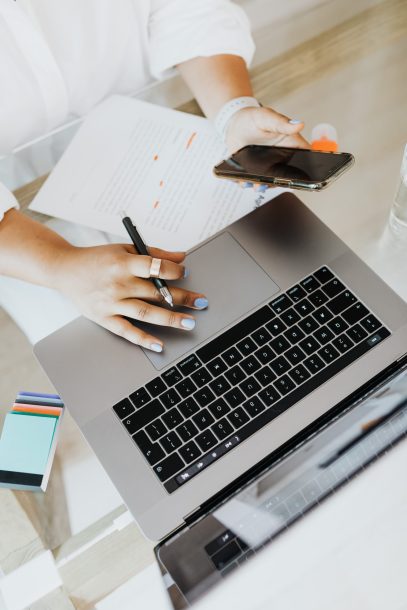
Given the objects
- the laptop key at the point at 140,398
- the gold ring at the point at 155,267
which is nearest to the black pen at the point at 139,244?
the gold ring at the point at 155,267

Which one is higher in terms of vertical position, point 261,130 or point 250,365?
point 261,130

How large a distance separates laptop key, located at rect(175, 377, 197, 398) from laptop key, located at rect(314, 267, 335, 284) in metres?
0.19

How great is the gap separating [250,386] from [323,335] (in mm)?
101

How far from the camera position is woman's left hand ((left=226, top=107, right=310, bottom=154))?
0.68 meters

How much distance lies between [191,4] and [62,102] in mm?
245

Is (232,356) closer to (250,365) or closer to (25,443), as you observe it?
(250,365)

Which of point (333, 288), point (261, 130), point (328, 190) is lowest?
point (333, 288)

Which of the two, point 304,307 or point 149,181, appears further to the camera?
point 149,181

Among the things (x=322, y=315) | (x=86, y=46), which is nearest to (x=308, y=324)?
(x=322, y=315)

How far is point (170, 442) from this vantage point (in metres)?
0.54

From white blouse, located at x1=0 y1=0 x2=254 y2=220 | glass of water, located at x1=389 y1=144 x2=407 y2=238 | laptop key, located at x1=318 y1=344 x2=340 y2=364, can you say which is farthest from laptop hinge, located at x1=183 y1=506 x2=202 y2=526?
white blouse, located at x1=0 y1=0 x2=254 y2=220

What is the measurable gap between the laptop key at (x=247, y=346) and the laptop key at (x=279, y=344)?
0.07 feet

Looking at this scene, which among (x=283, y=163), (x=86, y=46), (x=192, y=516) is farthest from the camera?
(x=86, y=46)

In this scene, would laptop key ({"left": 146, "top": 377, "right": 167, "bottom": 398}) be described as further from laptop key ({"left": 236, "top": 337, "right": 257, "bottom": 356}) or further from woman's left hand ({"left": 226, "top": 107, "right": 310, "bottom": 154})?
woman's left hand ({"left": 226, "top": 107, "right": 310, "bottom": 154})
